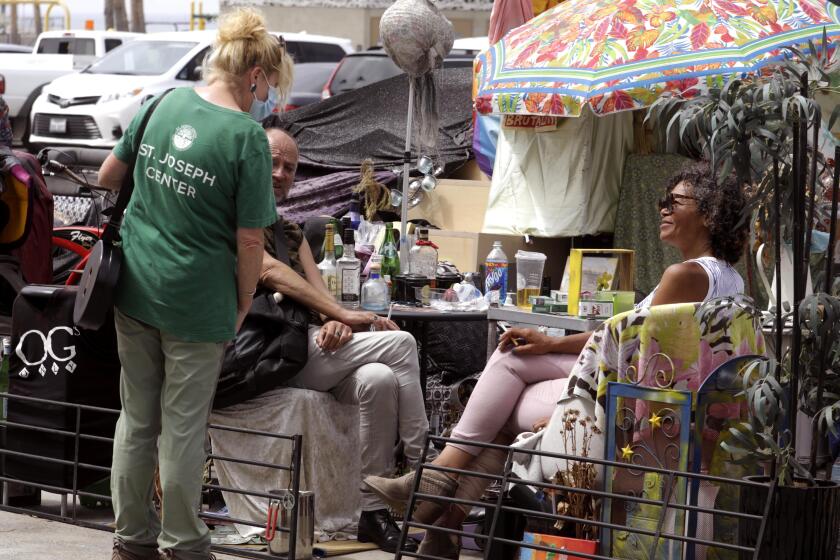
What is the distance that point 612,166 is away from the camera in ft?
29.4

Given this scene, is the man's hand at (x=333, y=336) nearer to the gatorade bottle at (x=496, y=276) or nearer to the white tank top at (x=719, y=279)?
the gatorade bottle at (x=496, y=276)

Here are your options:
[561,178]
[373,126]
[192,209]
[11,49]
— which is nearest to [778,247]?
[192,209]

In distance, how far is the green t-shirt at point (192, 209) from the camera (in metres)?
4.17

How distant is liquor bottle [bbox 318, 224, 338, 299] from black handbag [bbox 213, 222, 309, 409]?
2.00 ft

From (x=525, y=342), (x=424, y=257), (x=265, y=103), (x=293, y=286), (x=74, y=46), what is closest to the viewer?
(x=265, y=103)

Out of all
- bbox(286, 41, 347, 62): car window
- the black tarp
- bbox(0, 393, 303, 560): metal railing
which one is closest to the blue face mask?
bbox(0, 393, 303, 560): metal railing

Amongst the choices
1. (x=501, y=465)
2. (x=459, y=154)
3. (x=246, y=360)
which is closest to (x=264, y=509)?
(x=246, y=360)

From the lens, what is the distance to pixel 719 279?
4.77 metres

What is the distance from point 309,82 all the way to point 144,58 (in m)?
2.14

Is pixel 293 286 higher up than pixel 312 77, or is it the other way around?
pixel 312 77

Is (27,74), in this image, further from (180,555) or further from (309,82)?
(180,555)

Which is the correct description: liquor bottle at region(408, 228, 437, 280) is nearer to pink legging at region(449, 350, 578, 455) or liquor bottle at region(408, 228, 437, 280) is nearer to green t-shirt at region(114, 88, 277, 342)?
pink legging at region(449, 350, 578, 455)

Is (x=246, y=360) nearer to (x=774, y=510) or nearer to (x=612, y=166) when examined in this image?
(x=774, y=510)

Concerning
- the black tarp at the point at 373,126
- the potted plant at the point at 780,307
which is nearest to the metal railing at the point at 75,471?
the potted plant at the point at 780,307
